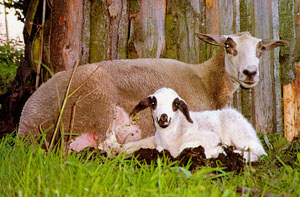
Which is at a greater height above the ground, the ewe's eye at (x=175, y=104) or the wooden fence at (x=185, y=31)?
the wooden fence at (x=185, y=31)

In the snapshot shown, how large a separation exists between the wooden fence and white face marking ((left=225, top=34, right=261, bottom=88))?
57 centimetres

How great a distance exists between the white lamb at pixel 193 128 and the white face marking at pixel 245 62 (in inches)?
19.4

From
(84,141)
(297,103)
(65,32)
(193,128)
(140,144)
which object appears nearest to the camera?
(193,128)

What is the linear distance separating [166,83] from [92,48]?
3.49 feet

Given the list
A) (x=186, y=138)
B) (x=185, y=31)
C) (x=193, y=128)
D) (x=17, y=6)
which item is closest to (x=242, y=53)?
(x=185, y=31)

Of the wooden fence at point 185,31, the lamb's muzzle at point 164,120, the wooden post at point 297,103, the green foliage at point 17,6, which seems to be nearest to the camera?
the lamb's muzzle at point 164,120

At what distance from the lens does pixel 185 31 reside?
466 cm

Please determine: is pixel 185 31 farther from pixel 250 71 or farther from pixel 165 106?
pixel 165 106

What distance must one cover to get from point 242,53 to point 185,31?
A: 86cm

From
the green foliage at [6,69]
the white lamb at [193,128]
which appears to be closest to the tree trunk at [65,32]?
the white lamb at [193,128]

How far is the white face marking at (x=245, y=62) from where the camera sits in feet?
13.2

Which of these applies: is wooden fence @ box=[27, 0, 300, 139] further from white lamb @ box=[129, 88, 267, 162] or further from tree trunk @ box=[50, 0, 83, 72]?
white lamb @ box=[129, 88, 267, 162]

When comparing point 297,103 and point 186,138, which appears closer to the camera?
point 186,138

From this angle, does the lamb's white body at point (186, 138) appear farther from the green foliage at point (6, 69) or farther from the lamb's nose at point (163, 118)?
the green foliage at point (6, 69)
